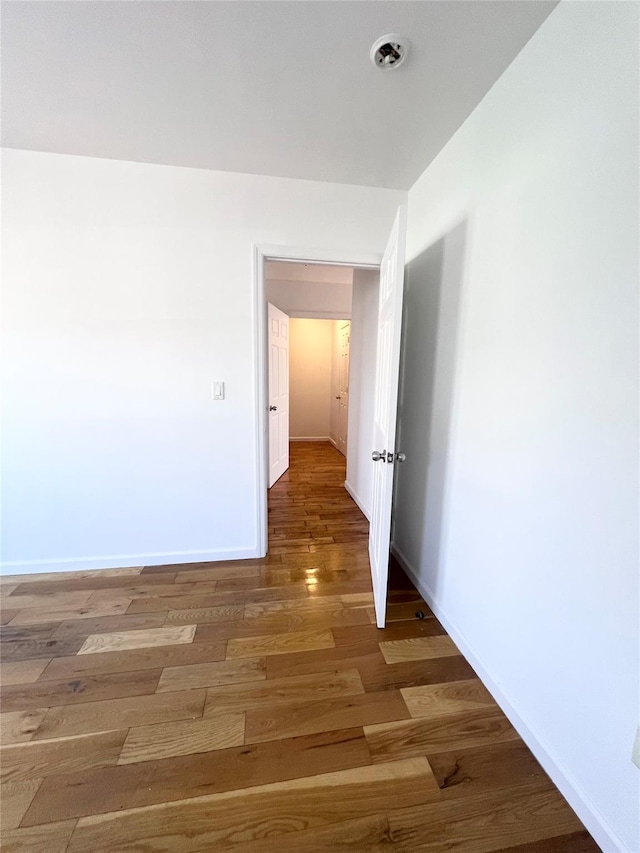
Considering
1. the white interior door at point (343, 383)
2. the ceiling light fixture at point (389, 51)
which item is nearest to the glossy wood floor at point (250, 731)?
the ceiling light fixture at point (389, 51)

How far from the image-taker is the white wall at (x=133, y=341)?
6.37 feet

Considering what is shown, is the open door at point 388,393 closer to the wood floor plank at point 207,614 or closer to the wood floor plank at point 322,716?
the wood floor plank at point 322,716

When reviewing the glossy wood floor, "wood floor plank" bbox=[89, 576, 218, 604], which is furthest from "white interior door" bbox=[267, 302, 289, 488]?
the glossy wood floor

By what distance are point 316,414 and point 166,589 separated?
15.2 ft

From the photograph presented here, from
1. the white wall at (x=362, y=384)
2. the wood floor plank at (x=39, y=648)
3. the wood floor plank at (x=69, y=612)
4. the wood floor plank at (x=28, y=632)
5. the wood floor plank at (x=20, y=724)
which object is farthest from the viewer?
the white wall at (x=362, y=384)

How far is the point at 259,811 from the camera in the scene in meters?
1.01

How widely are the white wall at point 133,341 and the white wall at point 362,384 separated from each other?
0.84 metres

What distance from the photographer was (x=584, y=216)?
3.23 feet

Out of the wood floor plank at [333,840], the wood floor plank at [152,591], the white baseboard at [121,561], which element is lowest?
the wood floor plank at [152,591]

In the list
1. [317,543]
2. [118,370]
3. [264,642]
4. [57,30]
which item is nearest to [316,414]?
[317,543]

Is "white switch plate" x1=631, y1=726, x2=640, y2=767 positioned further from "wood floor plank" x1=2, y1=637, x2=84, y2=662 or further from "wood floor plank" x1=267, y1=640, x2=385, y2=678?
"wood floor plank" x1=2, y1=637, x2=84, y2=662

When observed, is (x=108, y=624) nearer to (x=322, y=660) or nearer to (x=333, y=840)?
(x=322, y=660)

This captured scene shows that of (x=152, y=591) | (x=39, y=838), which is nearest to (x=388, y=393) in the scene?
(x=152, y=591)

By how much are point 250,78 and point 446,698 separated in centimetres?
267
